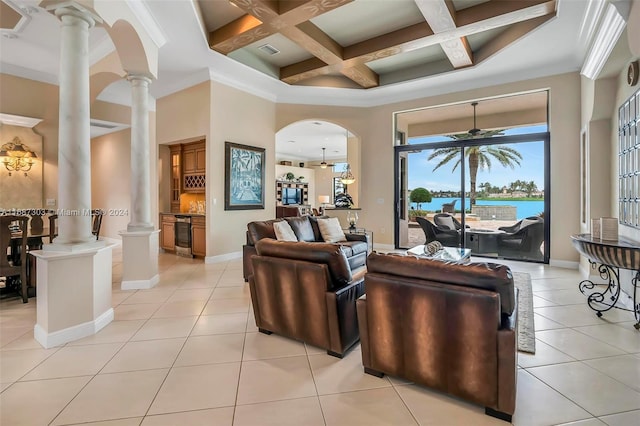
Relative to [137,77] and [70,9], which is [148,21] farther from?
[70,9]

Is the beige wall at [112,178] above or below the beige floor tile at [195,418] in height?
above

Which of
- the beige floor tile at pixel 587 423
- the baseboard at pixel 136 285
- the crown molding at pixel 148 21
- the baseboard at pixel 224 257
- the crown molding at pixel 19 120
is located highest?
the crown molding at pixel 148 21

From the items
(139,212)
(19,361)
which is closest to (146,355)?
(19,361)

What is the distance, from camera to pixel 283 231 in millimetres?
4289

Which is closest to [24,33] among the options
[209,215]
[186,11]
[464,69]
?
[186,11]

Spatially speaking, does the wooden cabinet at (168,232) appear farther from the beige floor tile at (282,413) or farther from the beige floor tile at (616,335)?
the beige floor tile at (616,335)

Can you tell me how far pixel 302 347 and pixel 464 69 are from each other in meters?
5.35

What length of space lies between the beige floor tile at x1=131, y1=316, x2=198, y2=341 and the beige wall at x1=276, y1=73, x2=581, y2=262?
4977 mm

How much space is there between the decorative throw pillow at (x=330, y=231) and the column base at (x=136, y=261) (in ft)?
8.58

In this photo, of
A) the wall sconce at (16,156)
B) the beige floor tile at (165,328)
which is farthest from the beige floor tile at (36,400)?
the wall sconce at (16,156)

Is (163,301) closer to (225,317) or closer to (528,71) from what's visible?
(225,317)

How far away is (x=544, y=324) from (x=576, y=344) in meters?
0.40

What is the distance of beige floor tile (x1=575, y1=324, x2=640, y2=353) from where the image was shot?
2.54 m

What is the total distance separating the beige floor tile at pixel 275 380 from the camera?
1.91m
